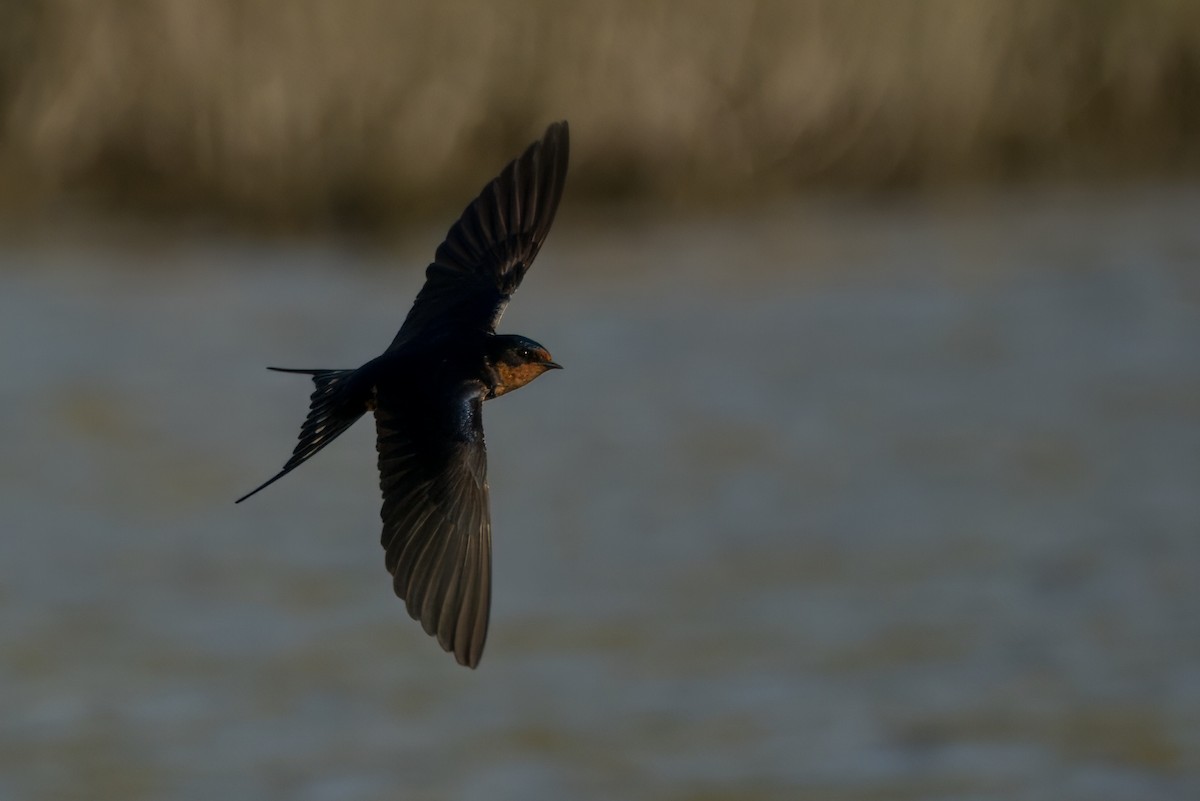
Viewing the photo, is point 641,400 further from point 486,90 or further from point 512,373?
point 512,373

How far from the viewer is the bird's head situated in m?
3.34

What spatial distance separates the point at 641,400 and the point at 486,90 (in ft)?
6.92

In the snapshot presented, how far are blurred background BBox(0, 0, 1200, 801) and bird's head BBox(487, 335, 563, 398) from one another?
4159 mm

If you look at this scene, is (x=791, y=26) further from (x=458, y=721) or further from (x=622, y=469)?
(x=458, y=721)

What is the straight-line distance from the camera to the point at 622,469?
10.7 m

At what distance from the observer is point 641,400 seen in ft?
38.3

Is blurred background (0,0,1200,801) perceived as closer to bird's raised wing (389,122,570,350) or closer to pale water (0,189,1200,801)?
pale water (0,189,1200,801)

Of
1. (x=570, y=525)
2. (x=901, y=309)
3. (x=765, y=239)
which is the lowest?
(x=570, y=525)

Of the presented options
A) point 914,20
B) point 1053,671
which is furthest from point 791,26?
point 1053,671

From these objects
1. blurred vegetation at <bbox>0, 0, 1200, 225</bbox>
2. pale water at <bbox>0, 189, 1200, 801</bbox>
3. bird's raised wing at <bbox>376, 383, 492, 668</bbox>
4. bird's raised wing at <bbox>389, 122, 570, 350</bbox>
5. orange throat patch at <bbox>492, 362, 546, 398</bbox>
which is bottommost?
bird's raised wing at <bbox>376, 383, 492, 668</bbox>

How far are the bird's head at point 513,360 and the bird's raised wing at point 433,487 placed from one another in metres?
0.04

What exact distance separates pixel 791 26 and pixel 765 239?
151 centimetres

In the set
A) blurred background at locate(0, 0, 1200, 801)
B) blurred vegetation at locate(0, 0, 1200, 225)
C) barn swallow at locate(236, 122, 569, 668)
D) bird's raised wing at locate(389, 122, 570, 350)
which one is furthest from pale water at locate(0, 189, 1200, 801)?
barn swallow at locate(236, 122, 569, 668)

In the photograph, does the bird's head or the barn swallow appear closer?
the barn swallow
